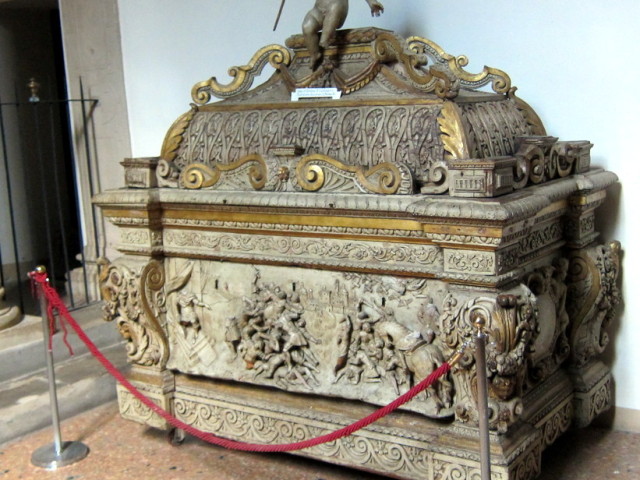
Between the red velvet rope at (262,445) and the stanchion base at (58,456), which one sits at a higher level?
the red velvet rope at (262,445)

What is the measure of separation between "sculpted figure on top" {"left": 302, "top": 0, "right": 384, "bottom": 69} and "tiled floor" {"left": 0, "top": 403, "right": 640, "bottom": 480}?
1861 mm

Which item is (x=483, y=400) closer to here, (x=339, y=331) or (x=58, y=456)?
(x=339, y=331)

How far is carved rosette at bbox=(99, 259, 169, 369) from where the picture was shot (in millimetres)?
3779

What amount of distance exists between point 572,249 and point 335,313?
43.4 inches

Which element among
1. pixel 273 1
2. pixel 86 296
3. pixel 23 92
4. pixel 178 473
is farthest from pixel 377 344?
pixel 23 92

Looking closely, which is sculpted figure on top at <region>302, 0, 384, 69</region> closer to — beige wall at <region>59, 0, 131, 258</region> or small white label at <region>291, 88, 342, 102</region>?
small white label at <region>291, 88, 342, 102</region>

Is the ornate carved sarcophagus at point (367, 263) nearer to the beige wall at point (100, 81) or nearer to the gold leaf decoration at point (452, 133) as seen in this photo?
the gold leaf decoration at point (452, 133)

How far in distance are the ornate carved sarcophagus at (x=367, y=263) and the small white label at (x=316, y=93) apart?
27 mm

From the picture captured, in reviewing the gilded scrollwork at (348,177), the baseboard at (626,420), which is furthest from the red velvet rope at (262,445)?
the baseboard at (626,420)

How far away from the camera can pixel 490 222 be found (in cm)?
279

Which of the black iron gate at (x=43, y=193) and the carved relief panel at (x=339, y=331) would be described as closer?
the carved relief panel at (x=339, y=331)

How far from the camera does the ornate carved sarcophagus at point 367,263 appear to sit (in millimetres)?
2990

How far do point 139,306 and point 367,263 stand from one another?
3.89ft

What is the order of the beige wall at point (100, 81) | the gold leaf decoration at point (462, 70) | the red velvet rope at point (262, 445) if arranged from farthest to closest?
the beige wall at point (100, 81), the gold leaf decoration at point (462, 70), the red velvet rope at point (262, 445)
